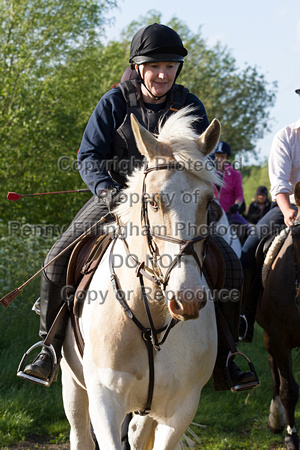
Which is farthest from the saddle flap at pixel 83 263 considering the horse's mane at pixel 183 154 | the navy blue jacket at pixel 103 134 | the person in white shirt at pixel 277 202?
the person in white shirt at pixel 277 202

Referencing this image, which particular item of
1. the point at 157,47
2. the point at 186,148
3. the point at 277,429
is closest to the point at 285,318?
the point at 277,429

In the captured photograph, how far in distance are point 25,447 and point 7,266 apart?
422 centimetres

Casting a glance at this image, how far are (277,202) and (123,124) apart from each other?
2.16 meters

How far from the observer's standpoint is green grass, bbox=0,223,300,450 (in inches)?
229

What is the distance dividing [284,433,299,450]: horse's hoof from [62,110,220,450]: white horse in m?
2.45

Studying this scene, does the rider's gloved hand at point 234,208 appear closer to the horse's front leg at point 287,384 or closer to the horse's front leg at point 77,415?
the horse's front leg at point 287,384

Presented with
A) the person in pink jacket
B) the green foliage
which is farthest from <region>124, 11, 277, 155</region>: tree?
the person in pink jacket

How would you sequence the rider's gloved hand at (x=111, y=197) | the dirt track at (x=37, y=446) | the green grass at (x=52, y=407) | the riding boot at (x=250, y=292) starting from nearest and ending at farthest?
the rider's gloved hand at (x=111, y=197)
the dirt track at (x=37, y=446)
the green grass at (x=52, y=407)
the riding boot at (x=250, y=292)

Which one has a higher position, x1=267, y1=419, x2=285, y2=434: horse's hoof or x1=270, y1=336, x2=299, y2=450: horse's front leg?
x1=270, y1=336, x2=299, y2=450: horse's front leg

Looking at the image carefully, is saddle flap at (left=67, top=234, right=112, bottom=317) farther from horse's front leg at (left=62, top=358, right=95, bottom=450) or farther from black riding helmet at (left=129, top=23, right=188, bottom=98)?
black riding helmet at (left=129, top=23, right=188, bottom=98)

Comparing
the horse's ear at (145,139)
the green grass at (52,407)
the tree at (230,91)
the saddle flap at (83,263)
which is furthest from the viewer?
the tree at (230,91)

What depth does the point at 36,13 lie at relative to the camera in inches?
700

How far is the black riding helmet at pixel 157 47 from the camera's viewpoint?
161 inches

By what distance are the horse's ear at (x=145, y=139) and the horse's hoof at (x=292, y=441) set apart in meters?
3.79
